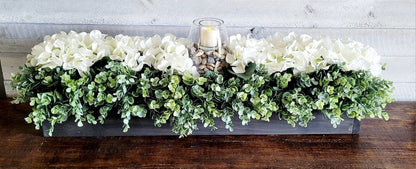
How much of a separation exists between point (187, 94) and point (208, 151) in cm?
16

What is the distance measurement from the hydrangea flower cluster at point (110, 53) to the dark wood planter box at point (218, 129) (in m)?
0.16

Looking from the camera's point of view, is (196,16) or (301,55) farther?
(196,16)

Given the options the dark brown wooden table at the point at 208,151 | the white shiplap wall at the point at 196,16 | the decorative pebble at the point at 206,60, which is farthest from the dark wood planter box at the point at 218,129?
the white shiplap wall at the point at 196,16

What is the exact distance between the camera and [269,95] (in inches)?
34.7

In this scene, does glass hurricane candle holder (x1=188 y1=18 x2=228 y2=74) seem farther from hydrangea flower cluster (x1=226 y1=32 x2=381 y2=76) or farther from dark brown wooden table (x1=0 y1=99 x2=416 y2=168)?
dark brown wooden table (x1=0 y1=99 x2=416 y2=168)

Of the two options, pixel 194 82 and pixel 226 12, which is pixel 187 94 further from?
pixel 226 12

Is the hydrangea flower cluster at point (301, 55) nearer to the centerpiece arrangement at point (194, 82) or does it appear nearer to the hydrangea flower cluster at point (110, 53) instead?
the centerpiece arrangement at point (194, 82)

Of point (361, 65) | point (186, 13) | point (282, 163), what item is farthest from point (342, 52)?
point (186, 13)

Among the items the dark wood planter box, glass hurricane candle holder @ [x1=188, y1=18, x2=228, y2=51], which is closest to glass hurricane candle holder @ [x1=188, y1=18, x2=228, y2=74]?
glass hurricane candle holder @ [x1=188, y1=18, x2=228, y2=51]

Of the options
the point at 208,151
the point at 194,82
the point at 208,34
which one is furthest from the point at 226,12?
the point at 208,151

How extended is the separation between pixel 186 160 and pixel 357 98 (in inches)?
19.1

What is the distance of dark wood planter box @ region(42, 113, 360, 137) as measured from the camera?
3.06 ft

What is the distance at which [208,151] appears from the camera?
89 cm

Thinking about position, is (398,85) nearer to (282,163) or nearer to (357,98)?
(357,98)
